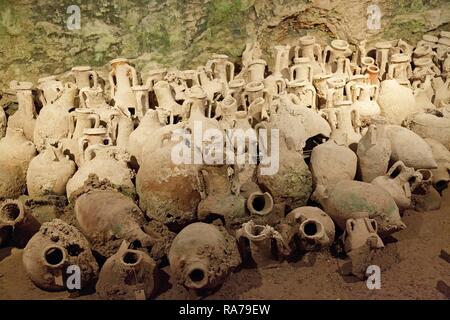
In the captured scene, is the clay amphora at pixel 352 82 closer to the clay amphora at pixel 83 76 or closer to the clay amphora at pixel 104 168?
the clay amphora at pixel 104 168

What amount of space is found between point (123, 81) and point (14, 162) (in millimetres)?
1379

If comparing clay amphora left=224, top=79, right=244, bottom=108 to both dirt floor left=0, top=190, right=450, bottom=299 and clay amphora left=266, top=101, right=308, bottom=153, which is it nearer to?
clay amphora left=266, top=101, right=308, bottom=153

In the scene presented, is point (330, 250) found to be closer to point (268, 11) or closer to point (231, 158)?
point (231, 158)

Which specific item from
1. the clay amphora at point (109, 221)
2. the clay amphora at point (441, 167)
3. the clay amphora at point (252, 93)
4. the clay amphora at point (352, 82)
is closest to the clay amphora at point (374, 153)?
the clay amphora at point (441, 167)

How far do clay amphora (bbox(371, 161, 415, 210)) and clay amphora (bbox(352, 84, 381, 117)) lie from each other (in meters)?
0.90

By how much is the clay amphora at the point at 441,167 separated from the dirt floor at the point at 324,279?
0.65m

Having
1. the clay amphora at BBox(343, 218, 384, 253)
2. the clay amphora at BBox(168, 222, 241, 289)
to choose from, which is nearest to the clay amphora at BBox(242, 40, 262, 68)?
the clay amphora at BBox(343, 218, 384, 253)

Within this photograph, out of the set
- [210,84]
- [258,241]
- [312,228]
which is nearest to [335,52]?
[210,84]

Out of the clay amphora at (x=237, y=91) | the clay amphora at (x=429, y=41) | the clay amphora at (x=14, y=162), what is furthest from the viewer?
the clay amphora at (x=429, y=41)


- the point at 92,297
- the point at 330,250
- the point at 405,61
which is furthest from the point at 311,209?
the point at 405,61

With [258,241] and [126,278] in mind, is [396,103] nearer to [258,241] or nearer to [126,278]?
[258,241]

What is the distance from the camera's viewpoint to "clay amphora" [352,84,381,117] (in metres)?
4.79

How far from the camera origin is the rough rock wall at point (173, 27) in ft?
16.6

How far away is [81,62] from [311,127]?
2.55 meters
